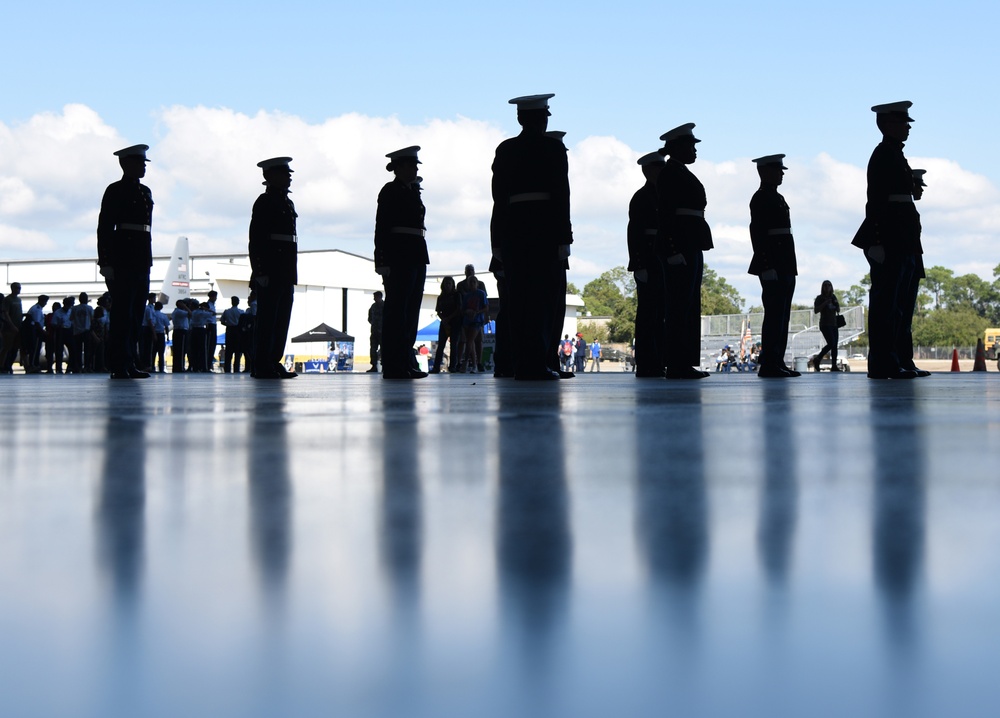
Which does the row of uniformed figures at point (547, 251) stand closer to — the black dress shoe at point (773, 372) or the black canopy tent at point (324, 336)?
the black dress shoe at point (773, 372)

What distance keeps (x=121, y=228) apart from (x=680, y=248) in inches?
183

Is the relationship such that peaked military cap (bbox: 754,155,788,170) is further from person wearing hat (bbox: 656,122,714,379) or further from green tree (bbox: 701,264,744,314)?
green tree (bbox: 701,264,744,314)

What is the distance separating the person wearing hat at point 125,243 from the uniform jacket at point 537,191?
3.88m

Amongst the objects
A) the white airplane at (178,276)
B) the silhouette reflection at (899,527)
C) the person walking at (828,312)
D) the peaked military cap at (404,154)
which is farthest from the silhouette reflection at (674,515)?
the white airplane at (178,276)

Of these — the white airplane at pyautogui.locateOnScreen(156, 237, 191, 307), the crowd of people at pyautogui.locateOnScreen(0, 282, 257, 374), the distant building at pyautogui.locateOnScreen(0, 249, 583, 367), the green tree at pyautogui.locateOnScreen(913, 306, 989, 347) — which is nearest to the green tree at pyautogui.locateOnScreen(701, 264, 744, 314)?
the green tree at pyautogui.locateOnScreen(913, 306, 989, 347)

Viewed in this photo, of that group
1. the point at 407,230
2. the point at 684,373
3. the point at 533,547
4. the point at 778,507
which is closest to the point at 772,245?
the point at 684,373

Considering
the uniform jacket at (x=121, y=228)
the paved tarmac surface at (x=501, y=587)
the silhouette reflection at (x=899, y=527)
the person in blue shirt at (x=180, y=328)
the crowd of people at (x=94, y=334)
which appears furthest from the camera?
the person in blue shirt at (x=180, y=328)

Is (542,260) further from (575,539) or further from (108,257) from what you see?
(575,539)

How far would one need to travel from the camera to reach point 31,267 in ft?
258

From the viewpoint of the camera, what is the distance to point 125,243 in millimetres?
9469

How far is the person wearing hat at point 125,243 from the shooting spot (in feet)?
30.8

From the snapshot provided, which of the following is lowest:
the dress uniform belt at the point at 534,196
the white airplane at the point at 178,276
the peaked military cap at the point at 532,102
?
the dress uniform belt at the point at 534,196

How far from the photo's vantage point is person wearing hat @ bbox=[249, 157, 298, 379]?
384 inches

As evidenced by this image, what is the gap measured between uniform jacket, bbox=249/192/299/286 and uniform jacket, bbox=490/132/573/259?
10.8 feet
